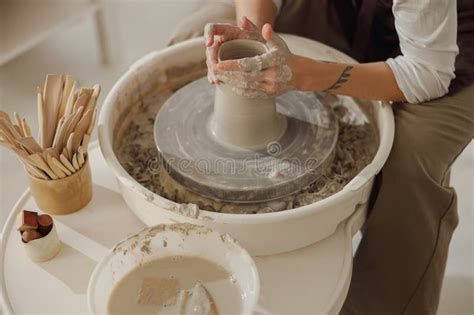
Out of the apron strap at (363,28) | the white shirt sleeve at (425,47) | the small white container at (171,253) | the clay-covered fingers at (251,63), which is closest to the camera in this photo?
the small white container at (171,253)

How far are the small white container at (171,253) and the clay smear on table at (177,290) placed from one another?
1 cm

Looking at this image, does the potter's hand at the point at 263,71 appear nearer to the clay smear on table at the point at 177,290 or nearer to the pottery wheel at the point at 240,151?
the pottery wheel at the point at 240,151

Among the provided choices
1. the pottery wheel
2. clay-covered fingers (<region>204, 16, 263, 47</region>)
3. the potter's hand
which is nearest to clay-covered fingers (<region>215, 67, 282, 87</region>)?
the potter's hand

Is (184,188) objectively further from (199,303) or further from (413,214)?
(413,214)

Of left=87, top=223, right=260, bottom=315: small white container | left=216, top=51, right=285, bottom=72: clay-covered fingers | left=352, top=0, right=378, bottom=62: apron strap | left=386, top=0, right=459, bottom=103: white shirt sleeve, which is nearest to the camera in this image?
left=87, top=223, right=260, bottom=315: small white container

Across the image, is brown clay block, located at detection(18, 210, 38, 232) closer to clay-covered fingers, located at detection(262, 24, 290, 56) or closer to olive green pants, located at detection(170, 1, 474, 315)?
clay-covered fingers, located at detection(262, 24, 290, 56)

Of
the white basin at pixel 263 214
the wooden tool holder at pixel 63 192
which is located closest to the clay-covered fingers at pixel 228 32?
the white basin at pixel 263 214

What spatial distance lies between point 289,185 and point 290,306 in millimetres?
325

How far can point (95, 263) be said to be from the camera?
1587 mm

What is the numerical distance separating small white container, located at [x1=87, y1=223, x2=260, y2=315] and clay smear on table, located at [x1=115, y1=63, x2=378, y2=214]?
0.18m

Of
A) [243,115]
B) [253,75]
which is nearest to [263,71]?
[253,75]

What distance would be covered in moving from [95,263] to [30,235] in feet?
0.57

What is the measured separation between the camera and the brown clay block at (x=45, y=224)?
1.56m

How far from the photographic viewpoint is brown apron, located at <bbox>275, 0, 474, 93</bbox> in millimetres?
2010
